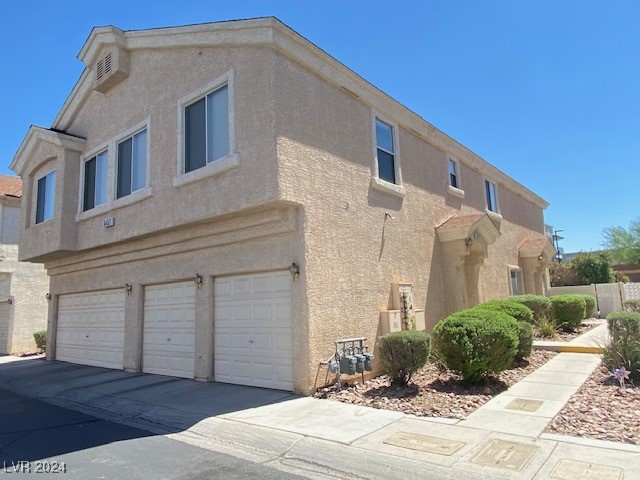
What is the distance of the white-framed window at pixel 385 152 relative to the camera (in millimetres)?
11609

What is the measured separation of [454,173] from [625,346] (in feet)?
28.6

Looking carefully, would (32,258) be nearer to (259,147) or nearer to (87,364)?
(87,364)

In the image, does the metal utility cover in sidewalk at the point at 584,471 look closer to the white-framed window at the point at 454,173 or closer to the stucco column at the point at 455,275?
the stucco column at the point at 455,275

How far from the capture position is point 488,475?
454 cm

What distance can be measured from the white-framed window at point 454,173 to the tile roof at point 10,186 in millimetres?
19610

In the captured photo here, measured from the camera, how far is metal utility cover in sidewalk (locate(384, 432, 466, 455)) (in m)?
5.29

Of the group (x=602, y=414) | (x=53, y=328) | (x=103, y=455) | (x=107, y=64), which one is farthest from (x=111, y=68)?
(x=602, y=414)

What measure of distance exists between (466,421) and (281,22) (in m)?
7.76

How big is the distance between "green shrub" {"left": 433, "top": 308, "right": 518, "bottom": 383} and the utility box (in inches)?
74.5

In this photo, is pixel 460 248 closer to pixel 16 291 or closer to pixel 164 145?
pixel 164 145

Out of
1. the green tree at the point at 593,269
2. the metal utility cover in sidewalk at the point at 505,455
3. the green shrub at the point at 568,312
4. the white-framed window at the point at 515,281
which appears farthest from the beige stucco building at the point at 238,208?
the green tree at the point at 593,269

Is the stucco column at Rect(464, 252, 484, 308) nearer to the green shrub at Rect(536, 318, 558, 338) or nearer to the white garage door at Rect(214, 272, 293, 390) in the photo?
the green shrub at Rect(536, 318, 558, 338)

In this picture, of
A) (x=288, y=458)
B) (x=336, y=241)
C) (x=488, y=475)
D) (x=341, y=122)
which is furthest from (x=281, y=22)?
(x=488, y=475)

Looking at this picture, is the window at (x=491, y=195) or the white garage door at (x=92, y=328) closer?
the white garage door at (x=92, y=328)
